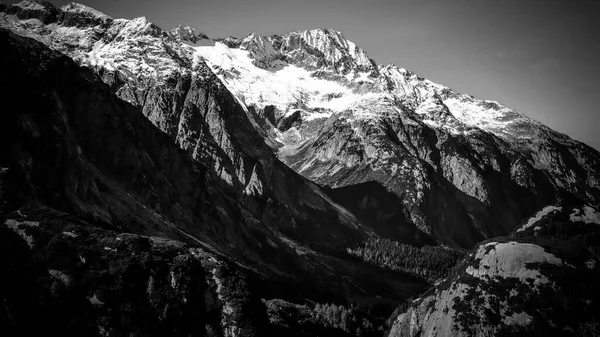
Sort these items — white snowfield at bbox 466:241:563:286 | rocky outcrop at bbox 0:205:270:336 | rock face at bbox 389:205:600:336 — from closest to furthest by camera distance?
rocky outcrop at bbox 0:205:270:336, rock face at bbox 389:205:600:336, white snowfield at bbox 466:241:563:286

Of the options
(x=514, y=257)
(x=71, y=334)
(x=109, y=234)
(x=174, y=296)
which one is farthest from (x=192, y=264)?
(x=514, y=257)

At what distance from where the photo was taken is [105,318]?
15675cm

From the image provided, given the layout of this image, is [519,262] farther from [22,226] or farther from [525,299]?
[22,226]

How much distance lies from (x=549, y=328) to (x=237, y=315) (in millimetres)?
93477

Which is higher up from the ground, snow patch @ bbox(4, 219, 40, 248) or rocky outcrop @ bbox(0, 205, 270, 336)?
snow patch @ bbox(4, 219, 40, 248)

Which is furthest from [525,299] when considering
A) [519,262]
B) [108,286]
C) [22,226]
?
[22,226]

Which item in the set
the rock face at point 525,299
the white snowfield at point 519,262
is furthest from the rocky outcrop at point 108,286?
the white snowfield at point 519,262

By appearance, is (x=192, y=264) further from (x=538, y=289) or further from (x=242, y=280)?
(x=538, y=289)

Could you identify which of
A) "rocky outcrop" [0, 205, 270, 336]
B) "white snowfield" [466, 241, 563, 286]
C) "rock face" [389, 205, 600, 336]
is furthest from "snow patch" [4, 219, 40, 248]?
"white snowfield" [466, 241, 563, 286]

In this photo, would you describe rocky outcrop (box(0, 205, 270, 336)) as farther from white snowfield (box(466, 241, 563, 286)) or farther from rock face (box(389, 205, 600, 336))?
white snowfield (box(466, 241, 563, 286))

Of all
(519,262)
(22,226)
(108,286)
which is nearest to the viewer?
(108,286)

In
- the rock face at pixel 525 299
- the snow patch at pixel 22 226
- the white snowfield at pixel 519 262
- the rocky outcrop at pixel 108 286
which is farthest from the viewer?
the white snowfield at pixel 519 262

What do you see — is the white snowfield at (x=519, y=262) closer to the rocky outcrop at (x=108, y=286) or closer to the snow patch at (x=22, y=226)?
the rocky outcrop at (x=108, y=286)

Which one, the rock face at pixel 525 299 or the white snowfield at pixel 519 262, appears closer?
the rock face at pixel 525 299
